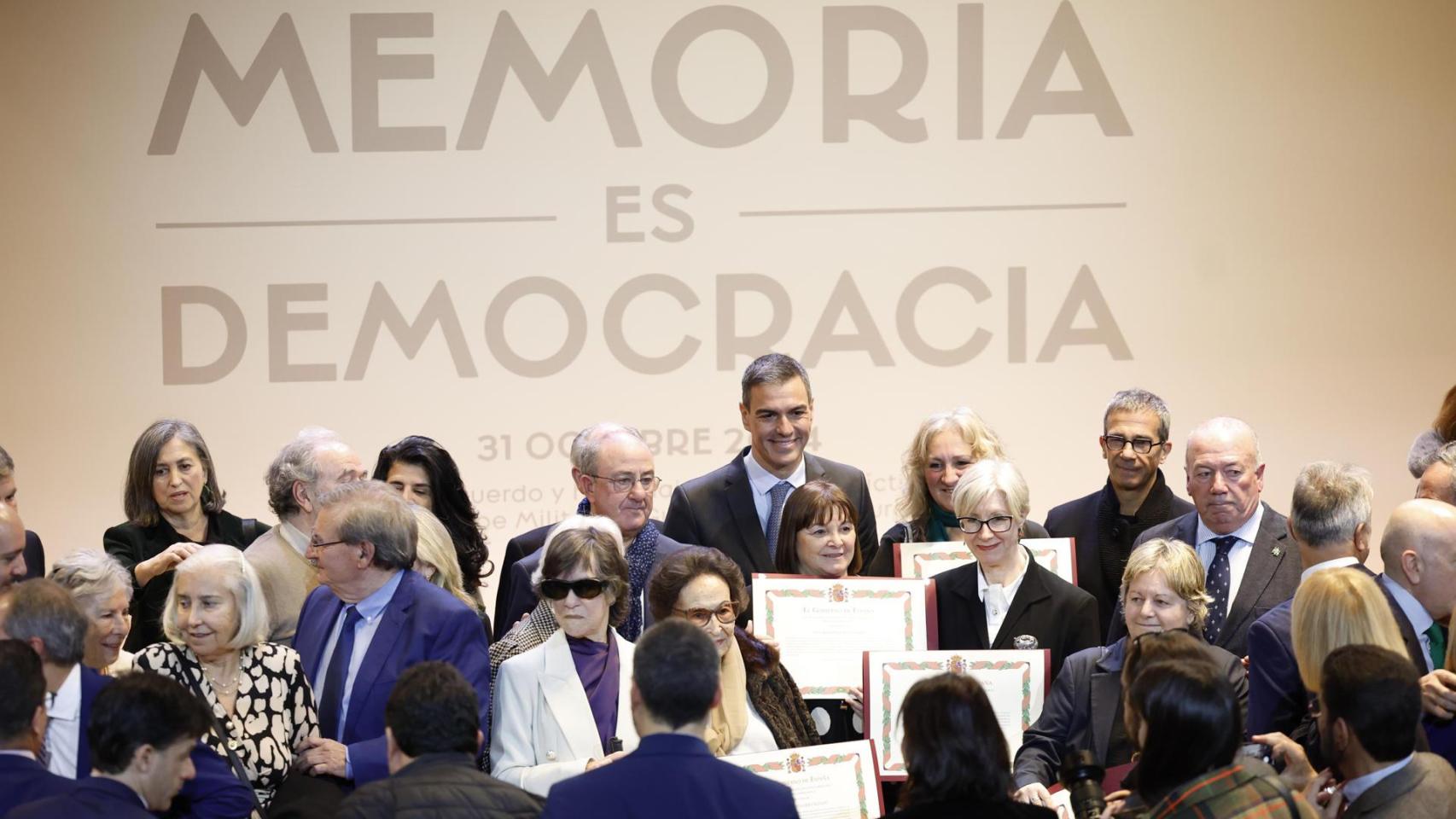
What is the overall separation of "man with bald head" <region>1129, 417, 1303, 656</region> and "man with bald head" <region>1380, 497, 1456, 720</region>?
2.46 ft

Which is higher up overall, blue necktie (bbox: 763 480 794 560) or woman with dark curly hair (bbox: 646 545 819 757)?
blue necktie (bbox: 763 480 794 560)

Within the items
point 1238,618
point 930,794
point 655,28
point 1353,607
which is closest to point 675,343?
point 655,28

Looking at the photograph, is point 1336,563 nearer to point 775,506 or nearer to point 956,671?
point 956,671

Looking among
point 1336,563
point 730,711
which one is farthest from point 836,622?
point 1336,563

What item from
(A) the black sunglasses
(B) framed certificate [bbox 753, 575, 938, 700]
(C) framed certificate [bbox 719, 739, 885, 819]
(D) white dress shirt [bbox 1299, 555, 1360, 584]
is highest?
(A) the black sunglasses

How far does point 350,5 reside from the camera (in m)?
8.03

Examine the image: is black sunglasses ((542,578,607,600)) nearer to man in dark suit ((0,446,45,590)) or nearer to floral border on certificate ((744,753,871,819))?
floral border on certificate ((744,753,871,819))

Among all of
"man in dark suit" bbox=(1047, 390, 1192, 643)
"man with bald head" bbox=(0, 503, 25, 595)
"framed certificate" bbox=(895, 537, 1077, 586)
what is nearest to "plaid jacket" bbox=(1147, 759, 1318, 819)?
"framed certificate" bbox=(895, 537, 1077, 586)

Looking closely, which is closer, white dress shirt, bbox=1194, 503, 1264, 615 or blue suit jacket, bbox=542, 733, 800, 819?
blue suit jacket, bbox=542, 733, 800, 819

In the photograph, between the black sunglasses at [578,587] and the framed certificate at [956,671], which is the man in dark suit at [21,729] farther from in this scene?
the framed certificate at [956,671]

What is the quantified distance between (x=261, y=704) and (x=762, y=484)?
7.31 ft

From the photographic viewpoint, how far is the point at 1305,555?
16.3ft

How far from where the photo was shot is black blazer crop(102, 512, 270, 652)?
18.2 feet

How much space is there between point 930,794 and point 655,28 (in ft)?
17.9
